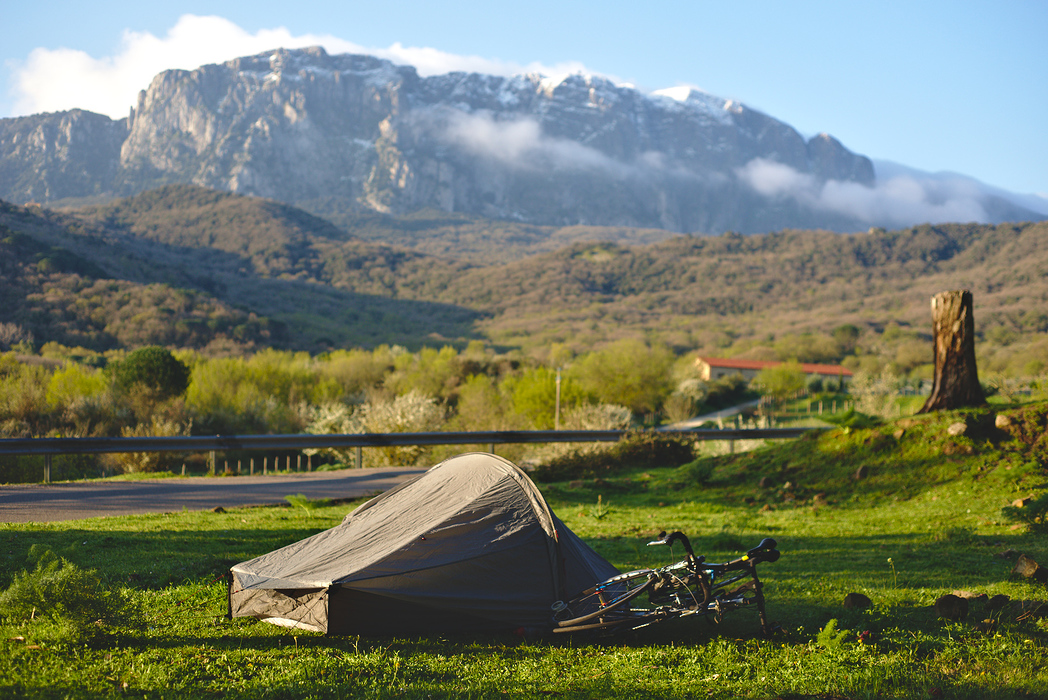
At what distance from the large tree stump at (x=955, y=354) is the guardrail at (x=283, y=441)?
369 centimetres

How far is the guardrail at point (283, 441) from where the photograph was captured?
12.7m

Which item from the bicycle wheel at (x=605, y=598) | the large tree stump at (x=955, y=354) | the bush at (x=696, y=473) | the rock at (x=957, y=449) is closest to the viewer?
the bicycle wheel at (x=605, y=598)

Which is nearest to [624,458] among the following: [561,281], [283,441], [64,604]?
[283,441]

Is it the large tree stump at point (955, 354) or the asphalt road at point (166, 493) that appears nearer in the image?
the asphalt road at point (166, 493)

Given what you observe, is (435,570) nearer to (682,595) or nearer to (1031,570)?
(682,595)

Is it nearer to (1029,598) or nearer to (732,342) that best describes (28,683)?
(1029,598)

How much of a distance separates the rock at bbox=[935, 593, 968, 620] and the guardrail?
10041 mm

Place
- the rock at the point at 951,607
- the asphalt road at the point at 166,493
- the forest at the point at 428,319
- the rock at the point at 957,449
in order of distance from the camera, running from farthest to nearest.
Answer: the forest at the point at 428,319
the rock at the point at 957,449
the asphalt road at the point at 166,493
the rock at the point at 951,607

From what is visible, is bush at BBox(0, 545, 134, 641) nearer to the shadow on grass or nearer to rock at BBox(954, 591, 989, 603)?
the shadow on grass

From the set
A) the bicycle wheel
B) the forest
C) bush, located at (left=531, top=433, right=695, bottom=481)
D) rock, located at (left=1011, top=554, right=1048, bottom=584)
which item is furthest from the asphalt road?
rock, located at (left=1011, top=554, right=1048, bottom=584)

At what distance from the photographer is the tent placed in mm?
5195

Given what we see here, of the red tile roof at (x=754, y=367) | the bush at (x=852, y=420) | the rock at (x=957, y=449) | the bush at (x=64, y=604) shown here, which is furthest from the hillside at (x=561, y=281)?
the rock at (x=957, y=449)

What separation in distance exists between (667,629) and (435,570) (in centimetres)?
195

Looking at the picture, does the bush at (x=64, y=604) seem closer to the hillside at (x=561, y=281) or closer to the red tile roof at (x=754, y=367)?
the hillside at (x=561, y=281)
